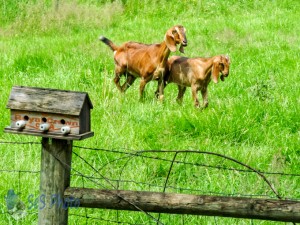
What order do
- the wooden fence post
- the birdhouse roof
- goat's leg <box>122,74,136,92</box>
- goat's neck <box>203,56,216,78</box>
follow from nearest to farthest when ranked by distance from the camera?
the birdhouse roof, the wooden fence post, goat's neck <box>203,56,216,78</box>, goat's leg <box>122,74,136,92</box>

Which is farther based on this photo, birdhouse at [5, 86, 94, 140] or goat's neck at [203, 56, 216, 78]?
goat's neck at [203, 56, 216, 78]

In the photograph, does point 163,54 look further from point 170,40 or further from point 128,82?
point 128,82

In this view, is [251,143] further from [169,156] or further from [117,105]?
[117,105]

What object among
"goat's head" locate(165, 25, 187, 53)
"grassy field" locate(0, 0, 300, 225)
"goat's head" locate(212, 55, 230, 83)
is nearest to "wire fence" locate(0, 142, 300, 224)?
"grassy field" locate(0, 0, 300, 225)

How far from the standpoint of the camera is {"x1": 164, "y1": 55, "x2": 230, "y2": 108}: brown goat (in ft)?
27.0

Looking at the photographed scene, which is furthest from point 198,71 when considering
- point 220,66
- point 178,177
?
point 178,177

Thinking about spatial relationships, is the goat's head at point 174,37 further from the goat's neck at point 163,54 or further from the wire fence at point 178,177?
the wire fence at point 178,177

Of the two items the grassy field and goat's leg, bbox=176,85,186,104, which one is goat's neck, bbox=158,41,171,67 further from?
the grassy field

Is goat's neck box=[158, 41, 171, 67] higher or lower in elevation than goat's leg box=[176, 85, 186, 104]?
higher

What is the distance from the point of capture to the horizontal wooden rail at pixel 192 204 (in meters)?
3.49

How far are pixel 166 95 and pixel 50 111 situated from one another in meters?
6.17

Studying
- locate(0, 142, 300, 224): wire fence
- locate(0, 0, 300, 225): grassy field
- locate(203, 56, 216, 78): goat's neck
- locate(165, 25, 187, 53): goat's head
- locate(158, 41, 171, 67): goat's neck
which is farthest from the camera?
locate(158, 41, 171, 67): goat's neck

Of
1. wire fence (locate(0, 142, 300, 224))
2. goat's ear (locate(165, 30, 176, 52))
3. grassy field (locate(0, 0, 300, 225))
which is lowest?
wire fence (locate(0, 142, 300, 224))

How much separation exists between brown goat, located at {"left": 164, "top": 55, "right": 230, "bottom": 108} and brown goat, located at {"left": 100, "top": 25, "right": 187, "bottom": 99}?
17 cm
